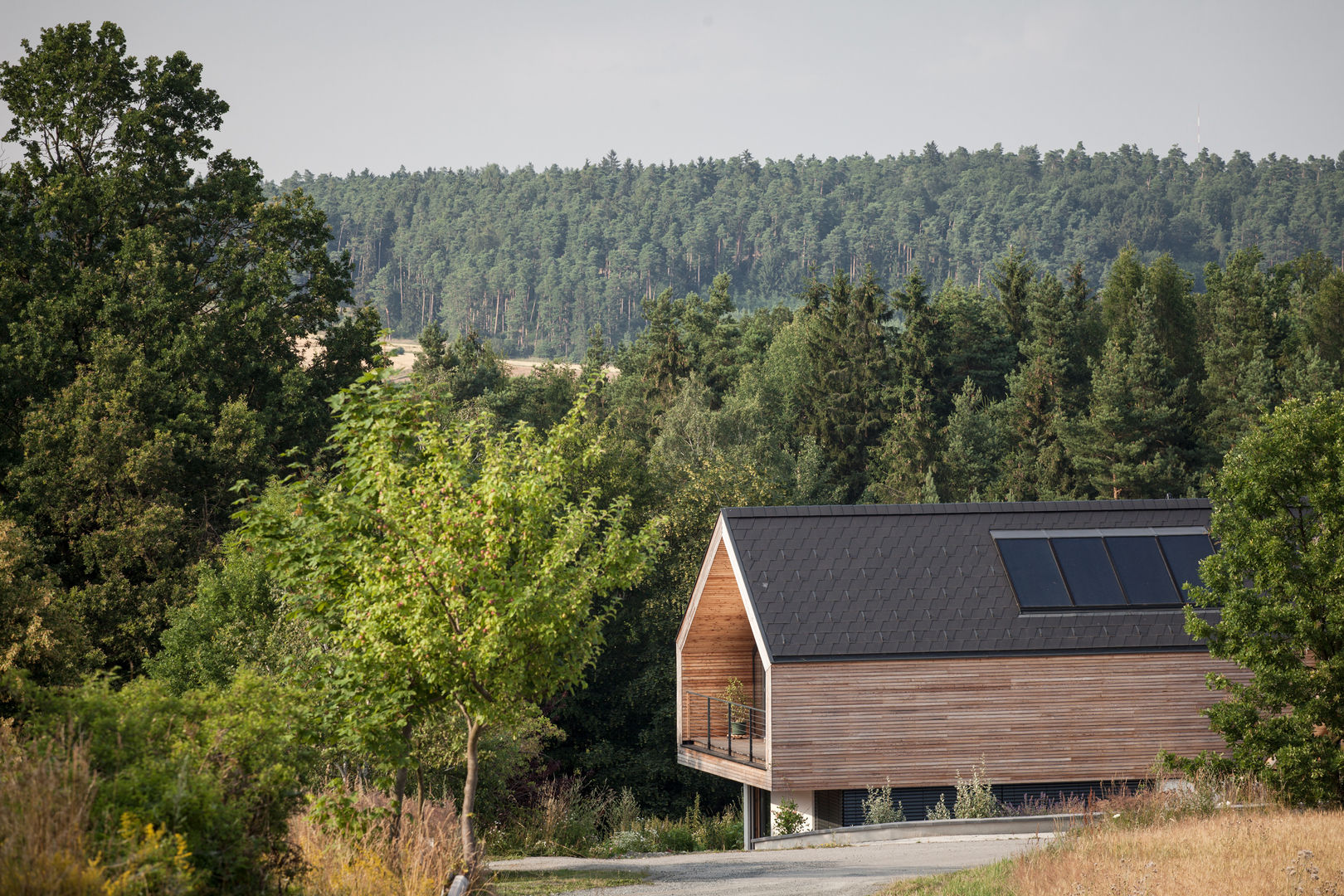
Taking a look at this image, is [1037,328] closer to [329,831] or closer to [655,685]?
[655,685]

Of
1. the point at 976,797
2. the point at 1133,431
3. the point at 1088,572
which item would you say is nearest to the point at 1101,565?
the point at 1088,572

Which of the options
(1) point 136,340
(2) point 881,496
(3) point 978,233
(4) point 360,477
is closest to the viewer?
(4) point 360,477

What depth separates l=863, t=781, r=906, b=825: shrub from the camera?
17.3 m

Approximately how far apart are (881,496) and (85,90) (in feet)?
112

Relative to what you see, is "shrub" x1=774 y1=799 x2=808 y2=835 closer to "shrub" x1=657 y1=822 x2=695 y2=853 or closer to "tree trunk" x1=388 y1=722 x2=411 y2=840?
"shrub" x1=657 y1=822 x2=695 y2=853

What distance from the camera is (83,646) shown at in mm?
21859

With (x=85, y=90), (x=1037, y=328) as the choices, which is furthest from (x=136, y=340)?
(x=1037, y=328)

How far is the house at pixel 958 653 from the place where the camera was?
17781mm

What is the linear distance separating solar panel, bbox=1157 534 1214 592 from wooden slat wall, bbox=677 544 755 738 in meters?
7.34

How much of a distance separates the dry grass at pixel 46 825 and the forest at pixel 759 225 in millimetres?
124400

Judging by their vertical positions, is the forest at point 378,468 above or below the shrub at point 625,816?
above

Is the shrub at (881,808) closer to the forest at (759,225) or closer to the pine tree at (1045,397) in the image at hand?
the pine tree at (1045,397)

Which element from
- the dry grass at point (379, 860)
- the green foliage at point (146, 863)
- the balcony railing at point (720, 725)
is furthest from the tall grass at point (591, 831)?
the green foliage at point (146, 863)

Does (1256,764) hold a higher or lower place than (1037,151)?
lower
